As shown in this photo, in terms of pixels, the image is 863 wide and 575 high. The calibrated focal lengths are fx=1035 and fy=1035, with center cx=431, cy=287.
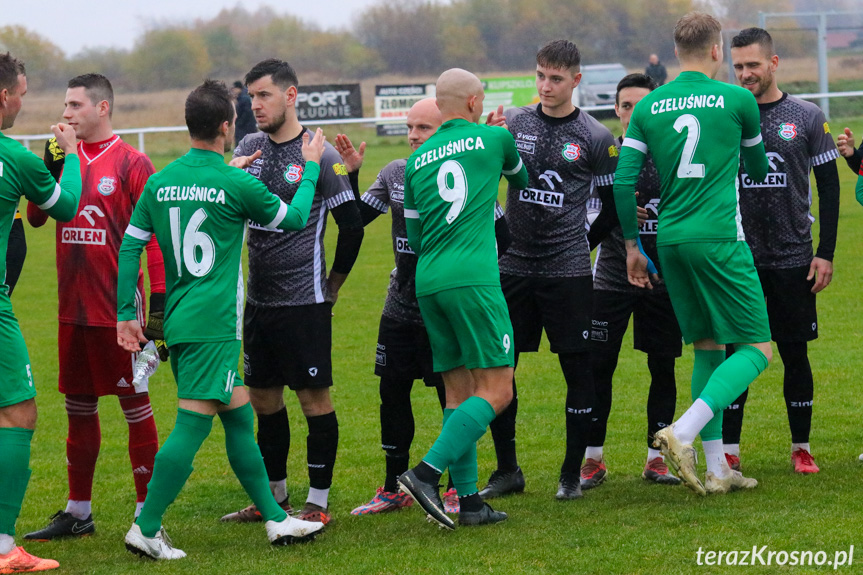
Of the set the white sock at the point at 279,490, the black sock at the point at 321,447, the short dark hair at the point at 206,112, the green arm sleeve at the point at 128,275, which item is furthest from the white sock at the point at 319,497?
the short dark hair at the point at 206,112

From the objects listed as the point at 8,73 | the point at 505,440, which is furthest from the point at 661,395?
the point at 8,73

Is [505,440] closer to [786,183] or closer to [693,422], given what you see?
[693,422]

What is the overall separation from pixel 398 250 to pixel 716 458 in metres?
2.19

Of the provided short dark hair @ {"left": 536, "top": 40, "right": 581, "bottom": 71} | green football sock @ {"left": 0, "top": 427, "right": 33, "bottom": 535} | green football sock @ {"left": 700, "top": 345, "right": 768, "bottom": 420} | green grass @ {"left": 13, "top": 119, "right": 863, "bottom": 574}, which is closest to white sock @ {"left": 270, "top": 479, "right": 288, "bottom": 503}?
green grass @ {"left": 13, "top": 119, "right": 863, "bottom": 574}

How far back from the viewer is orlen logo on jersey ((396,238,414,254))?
617cm

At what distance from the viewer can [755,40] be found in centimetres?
623

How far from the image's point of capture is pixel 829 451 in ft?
22.2

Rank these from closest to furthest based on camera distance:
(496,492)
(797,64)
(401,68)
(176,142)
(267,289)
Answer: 1. (267,289)
2. (496,492)
3. (176,142)
4. (797,64)
5. (401,68)

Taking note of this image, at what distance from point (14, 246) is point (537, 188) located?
3.30 m

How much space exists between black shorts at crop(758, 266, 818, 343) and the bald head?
Result: 2250mm

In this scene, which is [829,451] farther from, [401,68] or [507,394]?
[401,68]

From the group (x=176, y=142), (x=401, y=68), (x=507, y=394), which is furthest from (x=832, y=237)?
(x=401, y=68)

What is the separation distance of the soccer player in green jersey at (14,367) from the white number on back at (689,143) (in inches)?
125

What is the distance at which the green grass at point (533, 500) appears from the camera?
15.6 feet
